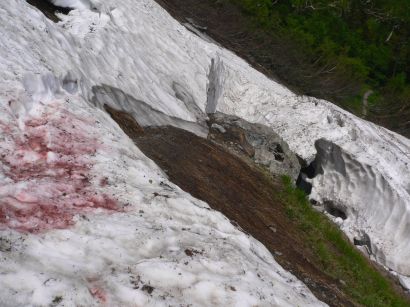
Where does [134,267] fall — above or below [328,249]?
above

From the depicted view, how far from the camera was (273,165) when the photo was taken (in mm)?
12555

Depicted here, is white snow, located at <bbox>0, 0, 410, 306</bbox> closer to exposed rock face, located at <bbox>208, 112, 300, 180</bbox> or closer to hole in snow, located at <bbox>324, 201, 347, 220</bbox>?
exposed rock face, located at <bbox>208, 112, 300, 180</bbox>

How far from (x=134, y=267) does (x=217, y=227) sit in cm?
159

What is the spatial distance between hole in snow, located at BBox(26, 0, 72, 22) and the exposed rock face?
4295mm

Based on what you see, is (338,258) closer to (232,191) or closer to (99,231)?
(232,191)

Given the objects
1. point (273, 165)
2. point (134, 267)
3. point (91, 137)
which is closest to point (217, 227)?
point (134, 267)

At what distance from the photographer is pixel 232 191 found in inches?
346

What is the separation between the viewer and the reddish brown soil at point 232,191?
727 cm

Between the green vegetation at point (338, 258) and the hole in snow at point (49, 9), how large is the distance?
6.32m

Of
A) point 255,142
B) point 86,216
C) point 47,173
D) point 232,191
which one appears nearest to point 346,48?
point 255,142

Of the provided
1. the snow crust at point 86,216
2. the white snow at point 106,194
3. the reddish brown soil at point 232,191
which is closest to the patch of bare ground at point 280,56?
the white snow at point 106,194

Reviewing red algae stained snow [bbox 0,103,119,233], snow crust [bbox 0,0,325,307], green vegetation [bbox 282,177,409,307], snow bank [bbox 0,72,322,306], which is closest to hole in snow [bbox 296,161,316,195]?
green vegetation [bbox 282,177,409,307]

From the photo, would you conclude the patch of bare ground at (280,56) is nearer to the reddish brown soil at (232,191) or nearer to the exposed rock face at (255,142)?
the exposed rock face at (255,142)

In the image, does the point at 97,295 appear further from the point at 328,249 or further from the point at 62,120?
the point at 328,249
